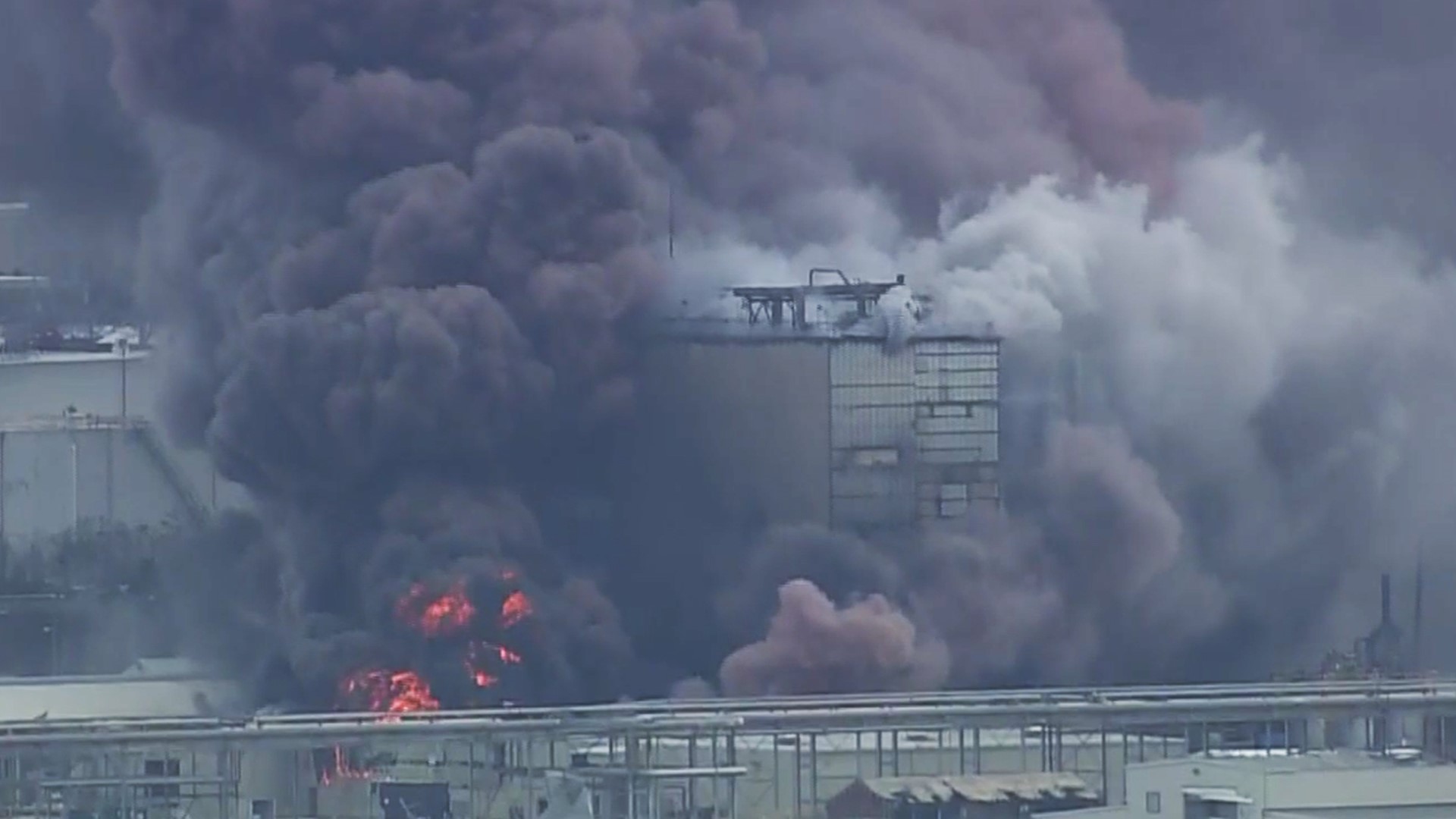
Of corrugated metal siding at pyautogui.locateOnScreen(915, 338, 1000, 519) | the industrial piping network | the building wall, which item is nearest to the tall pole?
the building wall

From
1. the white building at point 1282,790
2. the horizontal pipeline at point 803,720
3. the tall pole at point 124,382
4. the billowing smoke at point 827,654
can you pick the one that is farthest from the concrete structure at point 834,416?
the white building at point 1282,790

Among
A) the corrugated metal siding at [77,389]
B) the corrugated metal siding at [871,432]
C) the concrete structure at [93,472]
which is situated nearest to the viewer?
the corrugated metal siding at [871,432]

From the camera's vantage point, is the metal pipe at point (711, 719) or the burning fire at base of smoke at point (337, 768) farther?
the burning fire at base of smoke at point (337, 768)

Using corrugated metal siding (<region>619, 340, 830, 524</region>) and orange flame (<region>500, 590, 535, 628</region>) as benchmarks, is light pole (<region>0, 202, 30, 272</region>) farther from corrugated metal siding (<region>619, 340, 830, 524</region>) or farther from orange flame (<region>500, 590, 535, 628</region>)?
orange flame (<region>500, 590, 535, 628</region>)

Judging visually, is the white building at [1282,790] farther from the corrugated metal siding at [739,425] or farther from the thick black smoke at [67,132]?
the thick black smoke at [67,132]

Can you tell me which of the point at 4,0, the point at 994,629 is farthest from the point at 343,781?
the point at 4,0

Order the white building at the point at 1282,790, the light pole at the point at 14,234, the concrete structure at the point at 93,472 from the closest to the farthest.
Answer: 1. the white building at the point at 1282,790
2. the concrete structure at the point at 93,472
3. the light pole at the point at 14,234

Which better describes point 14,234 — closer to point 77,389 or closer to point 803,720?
point 77,389
